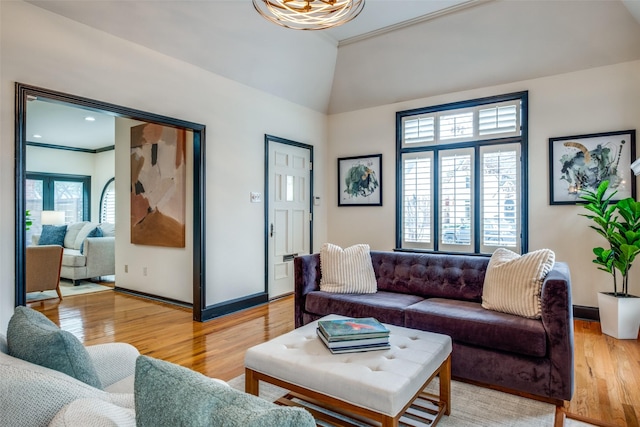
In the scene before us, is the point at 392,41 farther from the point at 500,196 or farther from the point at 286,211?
the point at 286,211

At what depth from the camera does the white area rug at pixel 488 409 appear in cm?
207

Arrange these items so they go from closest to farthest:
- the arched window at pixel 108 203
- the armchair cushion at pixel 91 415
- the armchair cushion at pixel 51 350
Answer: the armchair cushion at pixel 91 415
the armchair cushion at pixel 51 350
the arched window at pixel 108 203

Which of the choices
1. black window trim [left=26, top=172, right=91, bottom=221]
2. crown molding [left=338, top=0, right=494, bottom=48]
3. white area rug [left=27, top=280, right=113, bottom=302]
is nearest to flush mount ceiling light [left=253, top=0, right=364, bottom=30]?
crown molding [left=338, top=0, right=494, bottom=48]

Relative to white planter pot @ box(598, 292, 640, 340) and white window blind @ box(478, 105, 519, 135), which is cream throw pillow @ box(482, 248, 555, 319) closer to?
white planter pot @ box(598, 292, 640, 340)

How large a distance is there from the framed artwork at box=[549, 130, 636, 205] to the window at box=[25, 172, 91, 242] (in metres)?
9.50

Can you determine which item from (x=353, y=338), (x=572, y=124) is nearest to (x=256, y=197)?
(x=353, y=338)

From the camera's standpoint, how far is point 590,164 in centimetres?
402

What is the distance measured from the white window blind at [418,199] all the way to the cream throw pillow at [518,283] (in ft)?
7.42

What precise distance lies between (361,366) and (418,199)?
3.70m

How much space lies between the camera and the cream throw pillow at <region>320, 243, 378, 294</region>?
334cm

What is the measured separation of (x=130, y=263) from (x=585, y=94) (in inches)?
241

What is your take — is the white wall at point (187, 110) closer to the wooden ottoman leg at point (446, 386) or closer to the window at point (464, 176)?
the window at point (464, 176)

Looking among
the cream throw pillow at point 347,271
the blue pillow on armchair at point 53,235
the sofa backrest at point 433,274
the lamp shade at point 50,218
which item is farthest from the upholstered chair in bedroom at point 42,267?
the sofa backrest at point 433,274

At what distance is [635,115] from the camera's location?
383 centimetres
